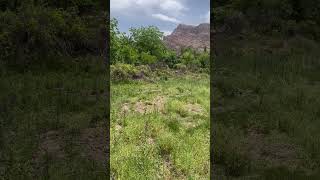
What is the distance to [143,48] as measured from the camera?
18078 mm

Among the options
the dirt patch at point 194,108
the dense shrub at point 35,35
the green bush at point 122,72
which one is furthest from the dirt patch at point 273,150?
the dense shrub at point 35,35

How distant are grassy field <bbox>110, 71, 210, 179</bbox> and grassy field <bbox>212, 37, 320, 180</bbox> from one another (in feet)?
1.23

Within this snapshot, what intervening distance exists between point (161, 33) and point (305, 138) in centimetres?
1083

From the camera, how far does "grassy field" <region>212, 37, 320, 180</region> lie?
754 centimetres

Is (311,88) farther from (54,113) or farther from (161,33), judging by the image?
(161,33)

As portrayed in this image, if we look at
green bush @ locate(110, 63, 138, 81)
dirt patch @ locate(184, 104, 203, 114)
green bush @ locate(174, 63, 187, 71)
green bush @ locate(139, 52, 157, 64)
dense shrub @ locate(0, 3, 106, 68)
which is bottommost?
dirt patch @ locate(184, 104, 203, 114)

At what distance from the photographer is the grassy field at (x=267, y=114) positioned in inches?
297

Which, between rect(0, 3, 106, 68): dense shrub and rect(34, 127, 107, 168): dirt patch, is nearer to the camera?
rect(34, 127, 107, 168): dirt patch

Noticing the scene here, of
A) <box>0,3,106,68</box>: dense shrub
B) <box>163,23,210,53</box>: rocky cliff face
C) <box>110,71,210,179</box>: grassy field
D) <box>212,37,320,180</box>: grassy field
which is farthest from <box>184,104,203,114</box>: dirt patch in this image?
<box>163,23,210,53</box>: rocky cliff face

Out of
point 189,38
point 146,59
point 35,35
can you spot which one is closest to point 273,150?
point 35,35

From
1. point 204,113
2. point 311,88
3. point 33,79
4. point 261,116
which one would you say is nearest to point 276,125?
point 261,116

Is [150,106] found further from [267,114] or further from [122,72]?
[122,72]

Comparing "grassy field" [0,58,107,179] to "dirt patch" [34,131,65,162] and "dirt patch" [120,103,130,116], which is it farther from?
"dirt patch" [120,103,130,116]

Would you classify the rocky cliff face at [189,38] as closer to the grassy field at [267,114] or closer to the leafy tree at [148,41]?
the leafy tree at [148,41]
